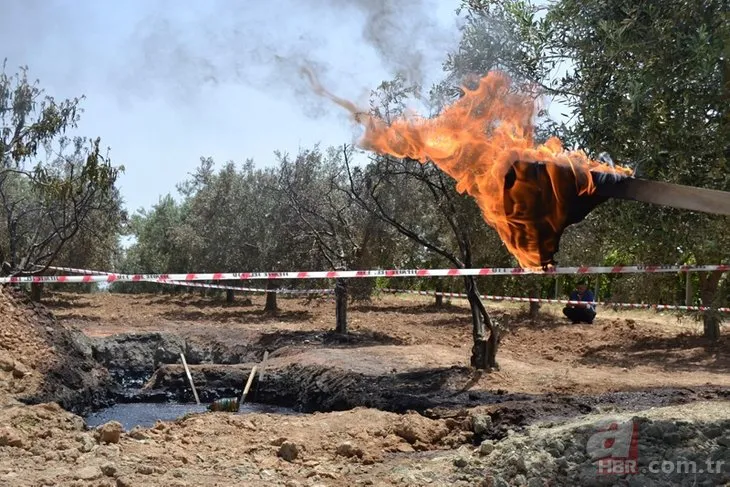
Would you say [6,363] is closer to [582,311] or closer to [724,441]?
[724,441]

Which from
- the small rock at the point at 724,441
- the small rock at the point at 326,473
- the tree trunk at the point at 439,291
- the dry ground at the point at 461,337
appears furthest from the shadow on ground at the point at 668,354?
the tree trunk at the point at 439,291

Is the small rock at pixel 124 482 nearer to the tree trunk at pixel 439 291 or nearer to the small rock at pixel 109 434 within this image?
the small rock at pixel 109 434

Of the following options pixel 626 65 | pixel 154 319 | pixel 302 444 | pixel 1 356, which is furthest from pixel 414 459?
pixel 154 319

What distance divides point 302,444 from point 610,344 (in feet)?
41.8

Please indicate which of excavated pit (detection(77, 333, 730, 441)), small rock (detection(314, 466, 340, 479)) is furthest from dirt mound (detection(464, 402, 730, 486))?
excavated pit (detection(77, 333, 730, 441))

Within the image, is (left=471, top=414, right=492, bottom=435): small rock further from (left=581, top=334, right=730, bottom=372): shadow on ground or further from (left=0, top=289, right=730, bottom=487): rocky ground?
(left=581, top=334, right=730, bottom=372): shadow on ground

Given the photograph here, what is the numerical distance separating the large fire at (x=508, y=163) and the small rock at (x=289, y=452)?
10.6ft

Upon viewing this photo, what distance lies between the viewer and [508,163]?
21.2 feet

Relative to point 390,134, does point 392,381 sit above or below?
below

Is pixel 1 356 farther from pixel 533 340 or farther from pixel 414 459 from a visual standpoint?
pixel 533 340

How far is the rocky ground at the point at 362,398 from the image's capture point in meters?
6.74

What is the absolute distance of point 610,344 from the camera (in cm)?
1903

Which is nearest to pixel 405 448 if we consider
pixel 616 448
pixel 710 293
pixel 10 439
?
pixel 616 448

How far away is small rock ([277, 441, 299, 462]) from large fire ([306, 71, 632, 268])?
10.6 feet
